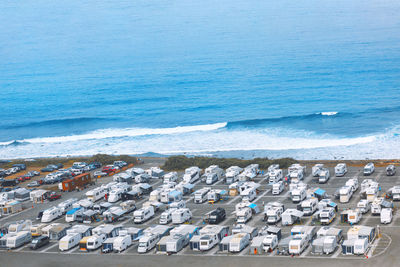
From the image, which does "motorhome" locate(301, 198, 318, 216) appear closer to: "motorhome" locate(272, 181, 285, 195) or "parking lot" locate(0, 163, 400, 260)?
"parking lot" locate(0, 163, 400, 260)

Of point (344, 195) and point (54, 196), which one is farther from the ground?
point (344, 195)

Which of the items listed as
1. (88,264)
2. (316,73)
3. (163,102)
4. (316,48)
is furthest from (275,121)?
(316,48)

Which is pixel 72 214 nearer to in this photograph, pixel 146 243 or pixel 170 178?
pixel 146 243

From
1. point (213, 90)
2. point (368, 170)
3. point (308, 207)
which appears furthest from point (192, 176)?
point (213, 90)

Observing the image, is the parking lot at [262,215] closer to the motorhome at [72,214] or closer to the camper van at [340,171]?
the camper van at [340,171]

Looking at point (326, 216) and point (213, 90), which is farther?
point (213, 90)
